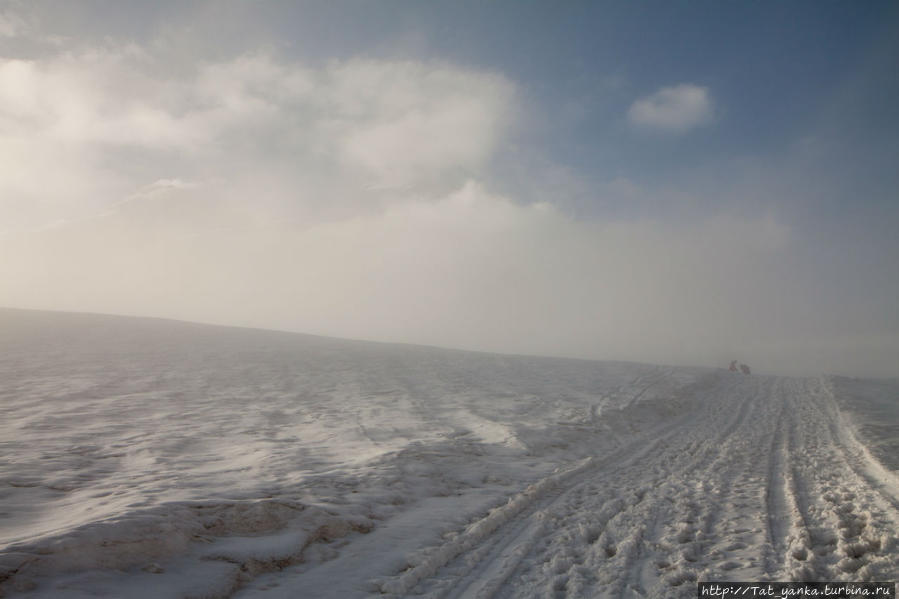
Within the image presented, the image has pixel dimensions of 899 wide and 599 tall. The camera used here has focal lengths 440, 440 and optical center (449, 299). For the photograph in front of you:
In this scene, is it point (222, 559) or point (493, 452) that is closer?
point (222, 559)

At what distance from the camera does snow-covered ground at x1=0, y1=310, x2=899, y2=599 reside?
177 inches

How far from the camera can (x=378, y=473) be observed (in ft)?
26.7

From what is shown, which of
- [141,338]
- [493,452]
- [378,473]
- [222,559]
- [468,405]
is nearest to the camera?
[222,559]

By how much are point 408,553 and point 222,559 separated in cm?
202

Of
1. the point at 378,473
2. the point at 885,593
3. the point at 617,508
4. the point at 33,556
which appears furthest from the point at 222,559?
the point at 885,593

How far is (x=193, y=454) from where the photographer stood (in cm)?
864

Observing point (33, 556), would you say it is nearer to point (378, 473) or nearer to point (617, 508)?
point (378, 473)

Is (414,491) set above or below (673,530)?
below

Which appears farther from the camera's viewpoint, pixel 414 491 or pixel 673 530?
pixel 414 491

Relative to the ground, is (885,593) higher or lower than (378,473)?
higher

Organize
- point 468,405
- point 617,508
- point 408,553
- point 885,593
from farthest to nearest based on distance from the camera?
point 468,405 → point 617,508 → point 408,553 → point 885,593

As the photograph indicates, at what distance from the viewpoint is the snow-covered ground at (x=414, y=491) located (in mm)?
4492

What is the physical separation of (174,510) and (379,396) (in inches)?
465

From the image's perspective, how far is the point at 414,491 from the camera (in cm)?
761
